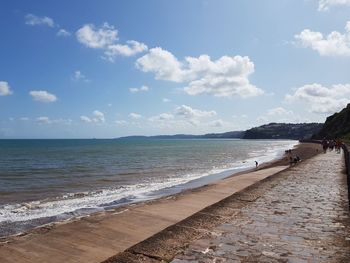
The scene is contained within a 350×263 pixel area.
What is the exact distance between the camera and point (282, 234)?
8242 millimetres

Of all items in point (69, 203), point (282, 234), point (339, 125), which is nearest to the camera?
point (282, 234)

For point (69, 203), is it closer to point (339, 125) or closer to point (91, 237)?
point (91, 237)

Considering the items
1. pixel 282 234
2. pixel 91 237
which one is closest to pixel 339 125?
pixel 282 234

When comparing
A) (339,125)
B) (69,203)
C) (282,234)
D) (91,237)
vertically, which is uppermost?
(339,125)

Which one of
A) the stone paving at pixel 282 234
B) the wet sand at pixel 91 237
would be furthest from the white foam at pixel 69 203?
the stone paving at pixel 282 234

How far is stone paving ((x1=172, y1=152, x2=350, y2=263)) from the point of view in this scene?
6.81 meters

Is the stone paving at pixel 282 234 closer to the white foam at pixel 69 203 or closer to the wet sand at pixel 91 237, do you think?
the wet sand at pixel 91 237

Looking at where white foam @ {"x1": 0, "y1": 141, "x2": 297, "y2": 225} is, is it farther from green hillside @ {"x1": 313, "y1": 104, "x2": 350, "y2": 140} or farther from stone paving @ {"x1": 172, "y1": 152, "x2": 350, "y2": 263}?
green hillside @ {"x1": 313, "y1": 104, "x2": 350, "y2": 140}

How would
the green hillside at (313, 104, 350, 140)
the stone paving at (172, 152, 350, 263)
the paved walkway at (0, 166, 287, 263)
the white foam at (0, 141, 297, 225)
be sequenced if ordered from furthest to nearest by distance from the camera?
the green hillside at (313, 104, 350, 140)
the white foam at (0, 141, 297, 225)
the paved walkway at (0, 166, 287, 263)
the stone paving at (172, 152, 350, 263)

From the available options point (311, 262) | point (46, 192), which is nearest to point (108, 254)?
point (311, 262)

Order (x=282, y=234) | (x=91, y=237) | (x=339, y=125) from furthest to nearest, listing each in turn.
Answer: (x=339, y=125) → (x=91, y=237) → (x=282, y=234)

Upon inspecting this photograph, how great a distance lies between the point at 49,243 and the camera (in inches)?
376

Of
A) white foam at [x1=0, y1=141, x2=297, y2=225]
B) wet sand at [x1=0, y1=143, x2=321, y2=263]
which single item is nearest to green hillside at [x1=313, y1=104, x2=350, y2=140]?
white foam at [x1=0, y1=141, x2=297, y2=225]

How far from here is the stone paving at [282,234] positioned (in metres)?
6.81
